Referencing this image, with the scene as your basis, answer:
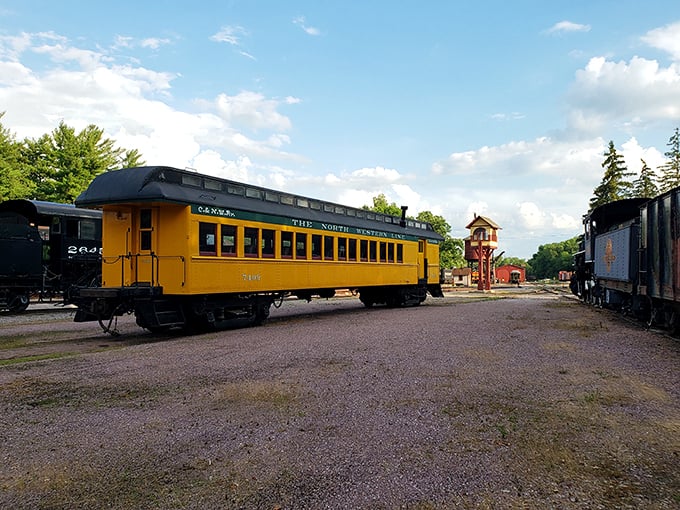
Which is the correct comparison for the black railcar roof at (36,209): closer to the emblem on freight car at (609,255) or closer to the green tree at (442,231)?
the emblem on freight car at (609,255)

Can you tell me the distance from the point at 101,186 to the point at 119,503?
949 cm

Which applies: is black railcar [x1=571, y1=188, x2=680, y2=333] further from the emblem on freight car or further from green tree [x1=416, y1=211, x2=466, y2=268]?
green tree [x1=416, y1=211, x2=466, y2=268]

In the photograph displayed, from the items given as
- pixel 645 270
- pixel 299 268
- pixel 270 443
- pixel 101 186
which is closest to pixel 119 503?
pixel 270 443

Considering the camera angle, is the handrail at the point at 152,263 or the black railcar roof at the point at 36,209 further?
the black railcar roof at the point at 36,209

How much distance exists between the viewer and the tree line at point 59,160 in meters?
34.5

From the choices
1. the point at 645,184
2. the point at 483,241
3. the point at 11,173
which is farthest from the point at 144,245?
the point at 645,184

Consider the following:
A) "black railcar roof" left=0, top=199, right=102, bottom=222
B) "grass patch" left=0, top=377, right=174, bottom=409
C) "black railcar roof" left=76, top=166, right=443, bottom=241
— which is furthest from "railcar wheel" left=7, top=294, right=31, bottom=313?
"grass patch" left=0, top=377, right=174, bottom=409

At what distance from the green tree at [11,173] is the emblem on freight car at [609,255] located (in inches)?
1237

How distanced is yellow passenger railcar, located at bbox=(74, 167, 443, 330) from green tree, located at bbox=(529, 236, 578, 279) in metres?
98.2

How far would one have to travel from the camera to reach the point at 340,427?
16.2 ft

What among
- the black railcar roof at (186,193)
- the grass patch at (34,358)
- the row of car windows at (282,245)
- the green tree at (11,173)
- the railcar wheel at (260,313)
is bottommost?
the grass patch at (34,358)

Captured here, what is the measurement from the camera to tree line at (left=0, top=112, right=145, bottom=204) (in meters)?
34.5

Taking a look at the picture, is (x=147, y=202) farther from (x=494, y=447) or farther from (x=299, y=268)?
(x=494, y=447)

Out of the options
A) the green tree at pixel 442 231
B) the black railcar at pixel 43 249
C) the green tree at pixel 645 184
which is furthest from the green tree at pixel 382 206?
the black railcar at pixel 43 249
